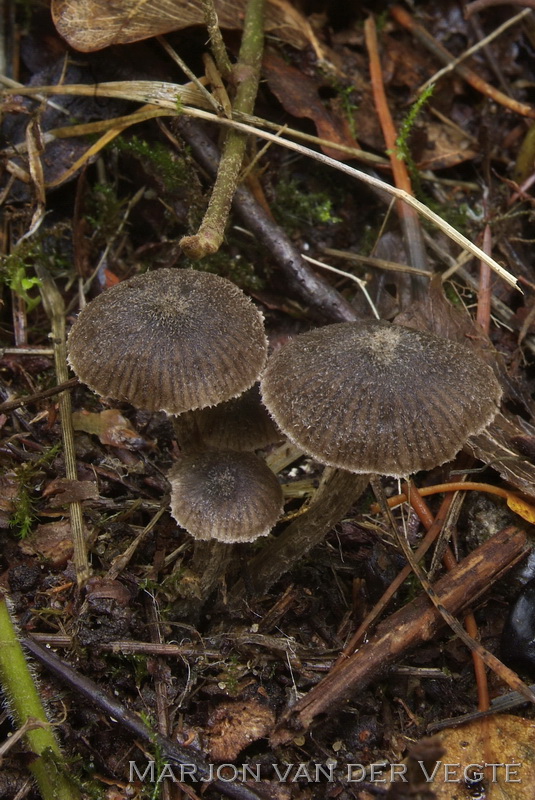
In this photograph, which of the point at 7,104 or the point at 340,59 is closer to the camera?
the point at 7,104

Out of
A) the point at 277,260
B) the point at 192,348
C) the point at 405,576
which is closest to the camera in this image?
the point at 192,348

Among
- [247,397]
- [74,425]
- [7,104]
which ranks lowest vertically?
[74,425]

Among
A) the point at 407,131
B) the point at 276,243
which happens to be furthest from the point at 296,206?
the point at 407,131

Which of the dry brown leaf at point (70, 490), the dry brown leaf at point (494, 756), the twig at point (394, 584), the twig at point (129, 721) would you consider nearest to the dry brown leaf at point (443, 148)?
the twig at point (394, 584)

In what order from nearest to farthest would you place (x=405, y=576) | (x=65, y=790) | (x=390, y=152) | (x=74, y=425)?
1. (x=65, y=790)
2. (x=405, y=576)
3. (x=74, y=425)
4. (x=390, y=152)

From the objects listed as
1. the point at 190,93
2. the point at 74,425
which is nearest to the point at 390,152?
the point at 190,93

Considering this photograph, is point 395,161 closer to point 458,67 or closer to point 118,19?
point 458,67

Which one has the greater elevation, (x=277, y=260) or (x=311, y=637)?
(x=277, y=260)

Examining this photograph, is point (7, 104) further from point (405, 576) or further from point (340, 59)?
point (405, 576)
